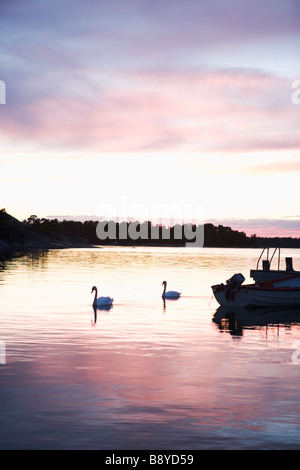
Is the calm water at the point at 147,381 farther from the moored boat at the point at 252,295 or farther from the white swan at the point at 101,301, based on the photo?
the moored boat at the point at 252,295

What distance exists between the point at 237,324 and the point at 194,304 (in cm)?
1129

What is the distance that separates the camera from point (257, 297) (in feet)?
Answer: 149

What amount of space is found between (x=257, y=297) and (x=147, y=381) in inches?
1067

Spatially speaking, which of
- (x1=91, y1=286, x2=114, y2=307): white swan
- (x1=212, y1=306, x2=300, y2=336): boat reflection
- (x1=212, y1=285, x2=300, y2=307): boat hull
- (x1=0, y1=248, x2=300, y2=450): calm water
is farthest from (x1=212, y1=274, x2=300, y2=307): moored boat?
(x1=91, y1=286, x2=114, y2=307): white swan

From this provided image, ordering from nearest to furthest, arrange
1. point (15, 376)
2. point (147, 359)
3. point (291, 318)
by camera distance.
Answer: point (15, 376)
point (147, 359)
point (291, 318)

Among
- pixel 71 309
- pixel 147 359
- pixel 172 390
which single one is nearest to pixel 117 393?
pixel 172 390

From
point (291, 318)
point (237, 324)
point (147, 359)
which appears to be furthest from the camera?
point (291, 318)

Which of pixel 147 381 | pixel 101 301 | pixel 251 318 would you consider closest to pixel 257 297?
pixel 251 318

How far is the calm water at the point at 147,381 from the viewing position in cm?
1381

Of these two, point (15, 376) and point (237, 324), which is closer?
point (15, 376)

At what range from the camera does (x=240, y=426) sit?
14508 mm

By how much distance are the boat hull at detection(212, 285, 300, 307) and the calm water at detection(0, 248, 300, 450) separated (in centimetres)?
650

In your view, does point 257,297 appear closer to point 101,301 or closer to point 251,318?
point 251,318
